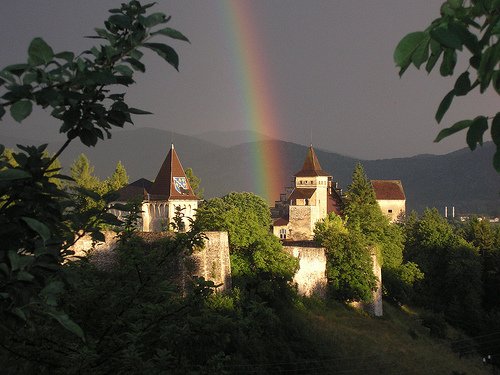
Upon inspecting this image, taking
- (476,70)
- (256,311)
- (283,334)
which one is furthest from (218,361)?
(283,334)

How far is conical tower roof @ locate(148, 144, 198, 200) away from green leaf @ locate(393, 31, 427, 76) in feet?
207

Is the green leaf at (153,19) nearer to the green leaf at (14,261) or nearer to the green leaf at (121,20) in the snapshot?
the green leaf at (121,20)

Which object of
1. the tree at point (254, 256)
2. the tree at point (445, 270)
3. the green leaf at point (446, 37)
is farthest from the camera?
the tree at point (445, 270)

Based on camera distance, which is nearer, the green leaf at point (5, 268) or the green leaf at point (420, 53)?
the green leaf at point (420, 53)

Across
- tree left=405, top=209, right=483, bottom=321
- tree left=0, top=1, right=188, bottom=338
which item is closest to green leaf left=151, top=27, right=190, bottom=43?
Answer: tree left=0, top=1, right=188, bottom=338

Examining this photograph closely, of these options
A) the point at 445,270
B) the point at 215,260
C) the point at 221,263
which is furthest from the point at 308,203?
the point at 215,260

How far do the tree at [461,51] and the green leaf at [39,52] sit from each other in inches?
51.9

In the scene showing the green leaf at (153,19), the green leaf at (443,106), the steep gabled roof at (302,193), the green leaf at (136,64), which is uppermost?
the steep gabled roof at (302,193)

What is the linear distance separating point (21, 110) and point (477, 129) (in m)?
1.66

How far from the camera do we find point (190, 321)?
6465 mm

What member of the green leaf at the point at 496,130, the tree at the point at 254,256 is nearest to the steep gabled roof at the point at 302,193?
the tree at the point at 254,256

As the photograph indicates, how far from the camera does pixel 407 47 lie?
2.07 metres

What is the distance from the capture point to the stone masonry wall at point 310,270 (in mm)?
36272

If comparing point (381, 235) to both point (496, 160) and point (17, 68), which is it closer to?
point (17, 68)
